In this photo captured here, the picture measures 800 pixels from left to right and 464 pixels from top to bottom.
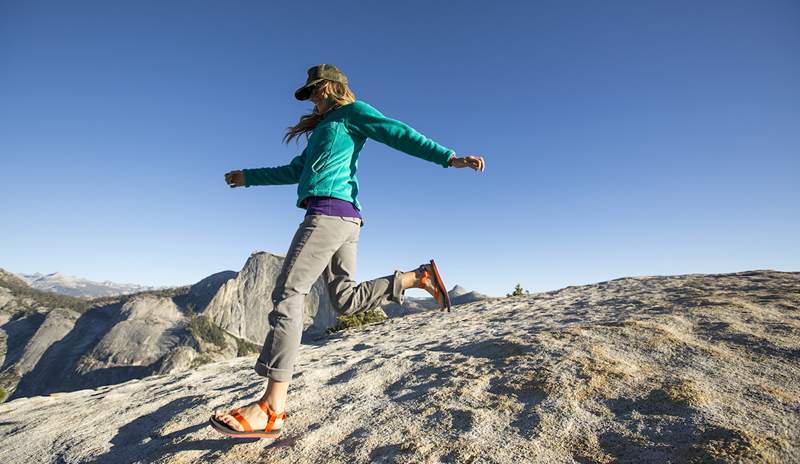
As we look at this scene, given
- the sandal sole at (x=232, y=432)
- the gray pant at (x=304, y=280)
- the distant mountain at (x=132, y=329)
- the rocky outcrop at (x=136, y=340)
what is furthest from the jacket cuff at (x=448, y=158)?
the rocky outcrop at (x=136, y=340)

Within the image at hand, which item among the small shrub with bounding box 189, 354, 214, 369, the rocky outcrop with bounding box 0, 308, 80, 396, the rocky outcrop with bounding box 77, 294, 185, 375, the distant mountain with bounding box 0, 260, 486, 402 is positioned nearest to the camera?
the small shrub with bounding box 189, 354, 214, 369

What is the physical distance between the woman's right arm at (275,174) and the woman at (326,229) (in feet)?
0.04

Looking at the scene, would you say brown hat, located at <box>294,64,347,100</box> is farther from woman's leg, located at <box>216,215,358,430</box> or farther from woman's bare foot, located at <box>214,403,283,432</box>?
woman's bare foot, located at <box>214,403,283,432</box>

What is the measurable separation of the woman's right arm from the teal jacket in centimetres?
64

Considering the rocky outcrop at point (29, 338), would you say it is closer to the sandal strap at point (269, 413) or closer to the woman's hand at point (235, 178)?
the woman's hand at point (235, 178)

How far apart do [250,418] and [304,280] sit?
1.15 metres

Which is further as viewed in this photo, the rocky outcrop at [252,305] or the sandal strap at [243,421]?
the rocky outcrop at [252,305]

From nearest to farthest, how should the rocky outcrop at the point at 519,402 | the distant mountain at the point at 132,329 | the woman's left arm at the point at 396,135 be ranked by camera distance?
the rocky outcrop at the point at 519,402 < the woman's left arm at the point at 396,135 < the distant mountain at the point at 132,329

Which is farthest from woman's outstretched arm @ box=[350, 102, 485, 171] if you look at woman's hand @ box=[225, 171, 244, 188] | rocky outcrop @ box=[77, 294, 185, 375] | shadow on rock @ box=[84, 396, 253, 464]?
rocky outcrop @ box=[77, 294, 185, 375]

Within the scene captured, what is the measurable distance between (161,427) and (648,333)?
17.5 feet

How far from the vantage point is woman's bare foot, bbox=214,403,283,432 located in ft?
9.75

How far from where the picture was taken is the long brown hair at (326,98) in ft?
12.8

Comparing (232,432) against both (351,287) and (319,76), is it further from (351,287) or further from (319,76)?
(319,76)

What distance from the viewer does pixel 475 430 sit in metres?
2.82
